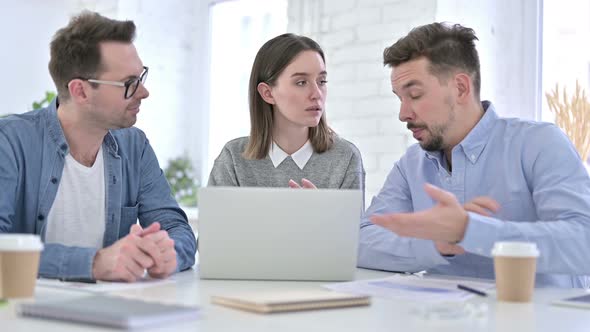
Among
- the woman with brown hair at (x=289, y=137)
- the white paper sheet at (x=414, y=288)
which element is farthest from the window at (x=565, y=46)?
the white paper sheet at (x=414, y=288)

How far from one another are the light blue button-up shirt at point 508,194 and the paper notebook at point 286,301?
21.6 inches

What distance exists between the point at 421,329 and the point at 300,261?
55 centimetres

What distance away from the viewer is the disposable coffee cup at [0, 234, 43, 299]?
4.46 ft

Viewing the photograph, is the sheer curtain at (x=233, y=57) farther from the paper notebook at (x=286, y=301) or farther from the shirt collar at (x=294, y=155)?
the paper notebook at (x=286, y=301)

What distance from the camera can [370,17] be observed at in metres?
3.62

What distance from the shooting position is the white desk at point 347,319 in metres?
1.13

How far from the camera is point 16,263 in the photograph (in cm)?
136

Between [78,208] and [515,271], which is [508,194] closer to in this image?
[515,271]

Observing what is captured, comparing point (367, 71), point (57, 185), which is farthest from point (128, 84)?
point (367, 71)

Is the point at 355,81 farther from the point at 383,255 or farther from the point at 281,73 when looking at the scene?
the point at 383,255

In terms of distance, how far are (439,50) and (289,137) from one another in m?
0.68

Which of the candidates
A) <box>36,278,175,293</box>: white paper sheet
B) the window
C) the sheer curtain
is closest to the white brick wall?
the window

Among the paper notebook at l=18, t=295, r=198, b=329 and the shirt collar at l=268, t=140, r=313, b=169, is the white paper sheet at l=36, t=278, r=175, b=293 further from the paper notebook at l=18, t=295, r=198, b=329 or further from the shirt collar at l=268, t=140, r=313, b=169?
the shirt collar at l=268, t=140, r=313, b=169

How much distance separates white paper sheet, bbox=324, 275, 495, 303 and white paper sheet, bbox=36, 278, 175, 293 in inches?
14.6
